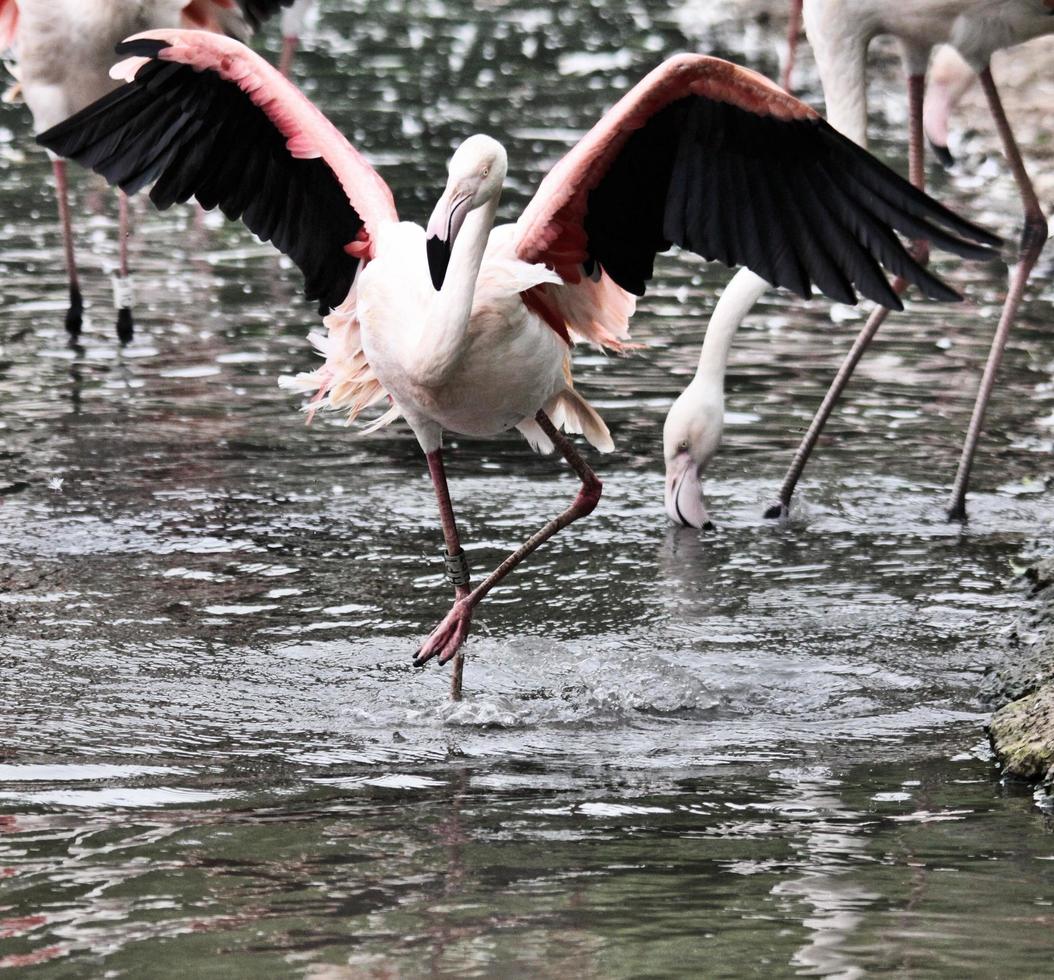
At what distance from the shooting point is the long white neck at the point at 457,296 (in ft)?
14.6

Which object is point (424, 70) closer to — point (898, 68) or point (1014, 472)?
point (898, 68)

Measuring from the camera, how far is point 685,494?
21.3 feet

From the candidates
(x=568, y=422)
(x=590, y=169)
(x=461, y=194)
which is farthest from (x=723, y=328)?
(x=461, y=194)

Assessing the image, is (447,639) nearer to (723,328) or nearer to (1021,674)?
(1021,674)

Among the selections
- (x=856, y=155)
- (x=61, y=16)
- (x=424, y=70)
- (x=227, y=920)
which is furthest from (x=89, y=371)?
(x=424, y=70)

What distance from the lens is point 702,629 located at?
5.53m

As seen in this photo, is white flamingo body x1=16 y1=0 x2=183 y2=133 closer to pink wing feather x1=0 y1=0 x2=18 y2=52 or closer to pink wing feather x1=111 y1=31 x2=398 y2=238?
pink wing feather x1=0 y1=0 x2=18 y2=52

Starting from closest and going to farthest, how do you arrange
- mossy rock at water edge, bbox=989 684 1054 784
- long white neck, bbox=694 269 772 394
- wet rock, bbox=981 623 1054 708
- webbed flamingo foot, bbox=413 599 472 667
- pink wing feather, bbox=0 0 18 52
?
mossy rock at water edge, bbox=989 684 1054 784
wet rock, bbox=981 623 1054 708
webbed flamingo foot, bbox=413 599 472 667
long white neck, bbox=694 269 772 394
pink wing feather, bbox=0 0 18 52

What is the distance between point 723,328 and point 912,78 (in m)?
1.14

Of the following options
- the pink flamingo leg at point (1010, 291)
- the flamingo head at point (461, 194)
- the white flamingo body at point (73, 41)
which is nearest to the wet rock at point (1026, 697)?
the pink flamingo leg at point (1010, 291)

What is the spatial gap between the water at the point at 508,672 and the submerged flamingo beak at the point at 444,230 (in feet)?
3.70

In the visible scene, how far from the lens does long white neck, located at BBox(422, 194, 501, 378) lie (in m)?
4.46

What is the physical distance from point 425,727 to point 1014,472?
10.5ft

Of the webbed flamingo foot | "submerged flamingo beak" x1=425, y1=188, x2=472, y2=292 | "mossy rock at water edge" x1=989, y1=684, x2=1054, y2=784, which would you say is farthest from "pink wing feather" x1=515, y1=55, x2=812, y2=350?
"mossy rock at water edge" x1=989, y1=684, x2=1054, y2=784
